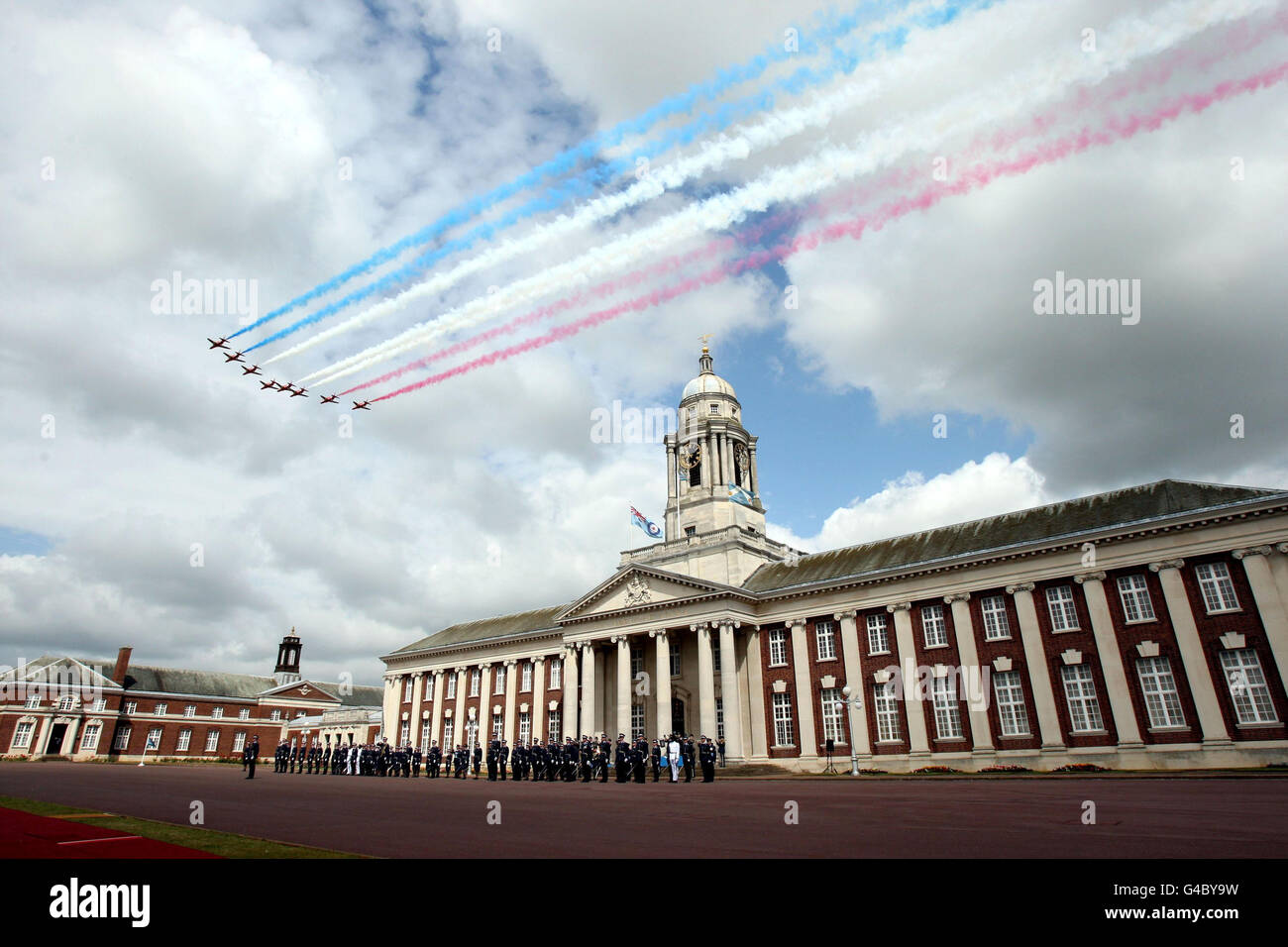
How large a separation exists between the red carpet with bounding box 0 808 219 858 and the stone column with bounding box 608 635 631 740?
36.9m

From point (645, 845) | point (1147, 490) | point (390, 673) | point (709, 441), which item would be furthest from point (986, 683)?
point (390, 673)

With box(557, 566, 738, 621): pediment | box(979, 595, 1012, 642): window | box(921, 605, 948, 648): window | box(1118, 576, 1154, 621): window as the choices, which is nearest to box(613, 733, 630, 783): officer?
box(557, 566, 738, 621): pediment

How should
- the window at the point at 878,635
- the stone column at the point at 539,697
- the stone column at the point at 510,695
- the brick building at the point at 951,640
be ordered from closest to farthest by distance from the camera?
1. the brick building at the point at 951,640
2. the window at the point at 878,635
3. the stone column at the point at 539,697
4. the stone column at the point at 510,695

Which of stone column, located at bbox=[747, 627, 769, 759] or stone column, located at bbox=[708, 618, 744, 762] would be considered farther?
stone column, located at bbox=[747, 627, 769, 759]

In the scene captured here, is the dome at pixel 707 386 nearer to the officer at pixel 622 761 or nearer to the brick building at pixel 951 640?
the brick building at pixel 951 640

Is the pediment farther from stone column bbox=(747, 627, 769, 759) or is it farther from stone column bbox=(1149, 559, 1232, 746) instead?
stone column bbox=(1149, 559, 1232, 746)

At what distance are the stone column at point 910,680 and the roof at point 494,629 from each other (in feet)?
85.3

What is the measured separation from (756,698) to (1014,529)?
58.5 ft

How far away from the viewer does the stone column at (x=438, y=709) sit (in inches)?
2464

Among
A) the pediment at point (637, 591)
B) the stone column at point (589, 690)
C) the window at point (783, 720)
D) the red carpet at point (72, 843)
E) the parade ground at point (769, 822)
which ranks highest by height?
the pediment at point (637, 591)

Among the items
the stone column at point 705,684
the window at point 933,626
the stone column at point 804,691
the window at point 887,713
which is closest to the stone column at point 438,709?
the stone column at point 705,684

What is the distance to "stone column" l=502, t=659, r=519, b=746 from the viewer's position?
5719 cm
